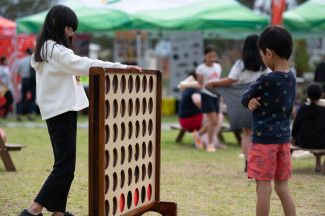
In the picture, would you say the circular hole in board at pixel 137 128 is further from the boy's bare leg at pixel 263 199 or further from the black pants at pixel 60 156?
the boy's bare leg at pixel 263 199

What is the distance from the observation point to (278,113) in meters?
5.18

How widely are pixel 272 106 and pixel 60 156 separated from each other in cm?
162

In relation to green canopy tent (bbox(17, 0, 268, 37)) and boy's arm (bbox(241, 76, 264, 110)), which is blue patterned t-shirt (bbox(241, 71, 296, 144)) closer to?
boy's arm (bbox(241, 76, 264, 110))

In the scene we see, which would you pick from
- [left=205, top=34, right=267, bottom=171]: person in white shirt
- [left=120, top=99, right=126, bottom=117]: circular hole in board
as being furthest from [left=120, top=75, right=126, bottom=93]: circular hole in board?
[left=205, top=34, right=267, bottom=171]: person in white shirt

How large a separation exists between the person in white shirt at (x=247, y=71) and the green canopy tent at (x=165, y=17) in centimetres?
784

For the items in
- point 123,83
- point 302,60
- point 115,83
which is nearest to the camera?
point 115,83

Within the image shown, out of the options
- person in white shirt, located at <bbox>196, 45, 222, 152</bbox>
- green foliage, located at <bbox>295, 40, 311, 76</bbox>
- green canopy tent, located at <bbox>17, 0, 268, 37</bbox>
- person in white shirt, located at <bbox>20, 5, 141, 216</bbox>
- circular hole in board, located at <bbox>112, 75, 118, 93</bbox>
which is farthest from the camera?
green foliage, located at <bbox>295, 40, 311, 76</bbox>

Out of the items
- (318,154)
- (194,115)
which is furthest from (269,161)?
(194,115)

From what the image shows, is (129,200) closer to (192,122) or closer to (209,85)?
(209,85)

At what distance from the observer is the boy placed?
5.16 meters

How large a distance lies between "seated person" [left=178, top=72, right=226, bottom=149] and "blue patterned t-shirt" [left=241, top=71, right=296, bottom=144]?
7.00m

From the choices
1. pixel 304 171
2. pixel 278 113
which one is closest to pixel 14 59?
pixel 304 171

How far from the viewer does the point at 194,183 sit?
8102mm

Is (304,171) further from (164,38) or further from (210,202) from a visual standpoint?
(164,38)
